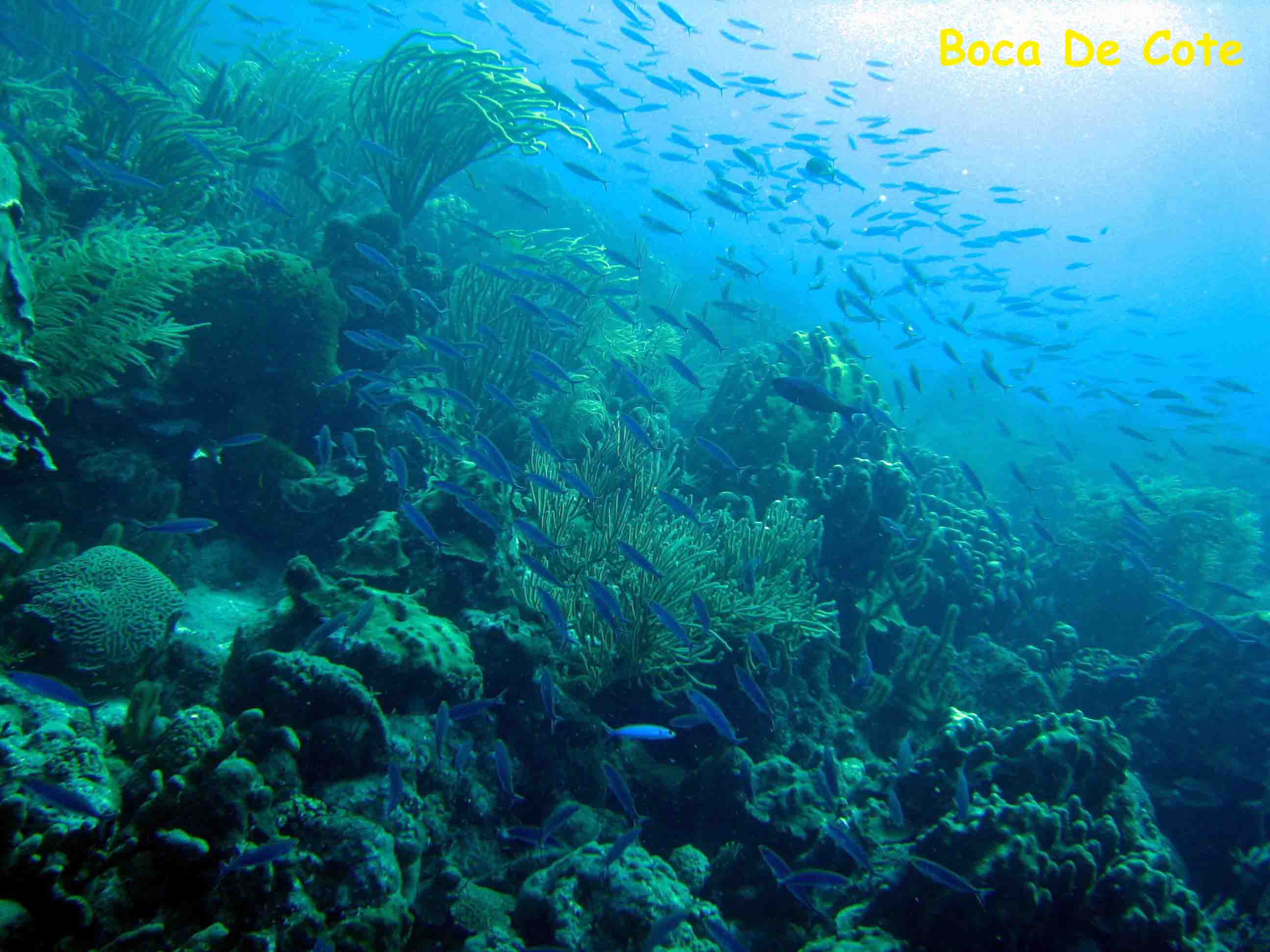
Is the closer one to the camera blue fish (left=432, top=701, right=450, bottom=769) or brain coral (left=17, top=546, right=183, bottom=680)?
blue fish (left=432, top=701, right=450, bottom=769)

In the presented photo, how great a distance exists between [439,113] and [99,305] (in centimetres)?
551

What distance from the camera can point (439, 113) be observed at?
27.7 feet

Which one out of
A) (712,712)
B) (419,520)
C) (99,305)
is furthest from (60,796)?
(99,305)

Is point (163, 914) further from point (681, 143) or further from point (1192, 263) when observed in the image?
point (1192, 263)

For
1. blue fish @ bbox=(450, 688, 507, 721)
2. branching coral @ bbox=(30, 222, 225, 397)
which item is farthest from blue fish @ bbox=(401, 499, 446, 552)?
branching coral @ bbox=(30, 222, 225, 397)

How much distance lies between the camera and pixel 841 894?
4168 millimetres

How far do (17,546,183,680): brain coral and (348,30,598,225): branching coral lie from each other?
631 centimetres

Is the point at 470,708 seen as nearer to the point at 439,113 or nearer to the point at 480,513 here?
the point at 480,513

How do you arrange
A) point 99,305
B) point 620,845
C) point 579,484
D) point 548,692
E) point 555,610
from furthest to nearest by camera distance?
point 99,305
point 579,484
point 555,610
point 548,692
point 620,845

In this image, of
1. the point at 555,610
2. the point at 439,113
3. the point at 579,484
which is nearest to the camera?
the point at 555,610

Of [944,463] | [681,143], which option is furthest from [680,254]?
[944,463]

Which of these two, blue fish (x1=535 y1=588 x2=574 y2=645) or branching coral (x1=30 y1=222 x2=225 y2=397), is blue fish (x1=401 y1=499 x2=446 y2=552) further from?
branching coral (x1=30 y1=222 x2=225 y2=397)

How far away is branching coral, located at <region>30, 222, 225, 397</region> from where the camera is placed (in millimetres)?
4664

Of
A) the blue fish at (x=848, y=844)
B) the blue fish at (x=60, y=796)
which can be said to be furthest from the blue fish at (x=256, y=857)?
the blue fish at (x=848, y=844)
